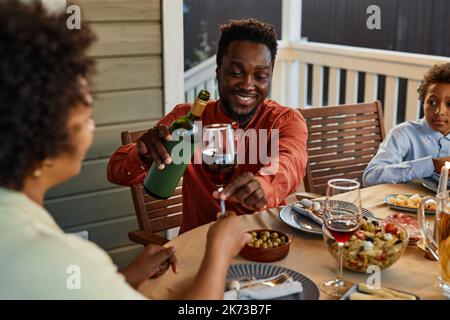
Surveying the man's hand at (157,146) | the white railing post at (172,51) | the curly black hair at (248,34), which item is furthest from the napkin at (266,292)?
the white railing post at (172,51)

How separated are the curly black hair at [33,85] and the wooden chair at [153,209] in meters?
1.18

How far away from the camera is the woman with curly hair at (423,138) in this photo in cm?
233

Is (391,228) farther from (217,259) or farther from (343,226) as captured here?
(217,259)

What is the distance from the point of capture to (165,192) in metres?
1.90

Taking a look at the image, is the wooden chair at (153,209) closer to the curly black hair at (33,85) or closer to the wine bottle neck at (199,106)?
the wine bottle neck at (199,106)

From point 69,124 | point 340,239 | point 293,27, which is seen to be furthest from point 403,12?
point 69,124

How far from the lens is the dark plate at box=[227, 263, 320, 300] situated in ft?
4.37

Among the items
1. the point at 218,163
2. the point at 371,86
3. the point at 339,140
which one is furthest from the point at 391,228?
the point at 371,86

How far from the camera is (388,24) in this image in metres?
4.02

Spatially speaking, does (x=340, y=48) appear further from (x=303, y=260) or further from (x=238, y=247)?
(x=238, y=247)

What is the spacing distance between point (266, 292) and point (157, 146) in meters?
0.66

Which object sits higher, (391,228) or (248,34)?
(248,34)

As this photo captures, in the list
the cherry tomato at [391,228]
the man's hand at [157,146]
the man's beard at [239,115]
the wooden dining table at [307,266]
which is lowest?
the wooden dining table at [307,266]

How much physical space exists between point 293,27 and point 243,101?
2.45 metres
